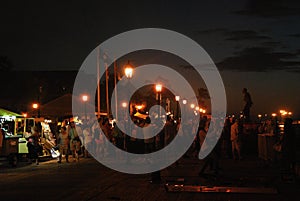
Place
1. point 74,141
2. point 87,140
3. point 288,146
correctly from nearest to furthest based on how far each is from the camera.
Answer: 1. point 288,146
2. point 74,141
3. point 87,140

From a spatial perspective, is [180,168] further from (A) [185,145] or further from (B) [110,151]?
(A) [185,145]

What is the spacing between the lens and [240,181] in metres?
15.0

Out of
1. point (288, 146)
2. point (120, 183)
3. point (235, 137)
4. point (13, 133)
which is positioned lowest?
point (120, 183)

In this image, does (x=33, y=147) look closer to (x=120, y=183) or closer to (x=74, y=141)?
(x=74, y=141)

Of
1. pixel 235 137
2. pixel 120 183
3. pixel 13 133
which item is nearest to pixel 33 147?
pixel 13 133

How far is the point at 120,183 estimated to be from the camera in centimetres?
1539

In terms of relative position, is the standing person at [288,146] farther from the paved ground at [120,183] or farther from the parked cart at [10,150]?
the parked cart at [10,150]

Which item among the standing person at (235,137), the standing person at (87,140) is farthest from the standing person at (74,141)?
the standing person at (235,137)

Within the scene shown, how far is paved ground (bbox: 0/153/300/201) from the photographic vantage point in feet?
41.6

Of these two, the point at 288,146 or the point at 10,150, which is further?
the point at 10,150

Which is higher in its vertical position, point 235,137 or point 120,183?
point 235,137

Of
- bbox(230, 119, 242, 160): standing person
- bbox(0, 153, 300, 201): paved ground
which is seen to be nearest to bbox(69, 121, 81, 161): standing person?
bbox(0, 153, 300, 201): paved ground

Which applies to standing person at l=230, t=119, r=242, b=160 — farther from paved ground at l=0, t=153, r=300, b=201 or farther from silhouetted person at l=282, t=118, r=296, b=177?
silhouetted person at l=282, t=118, r=296, b=177

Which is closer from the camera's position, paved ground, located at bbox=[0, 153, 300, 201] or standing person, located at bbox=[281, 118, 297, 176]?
paved ground, located at bbox=[0, 153, 300, 201]
